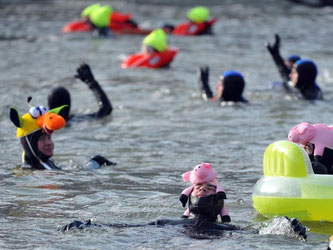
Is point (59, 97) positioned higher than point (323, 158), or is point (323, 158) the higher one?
point (323, 158)

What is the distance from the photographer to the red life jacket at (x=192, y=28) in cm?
2611

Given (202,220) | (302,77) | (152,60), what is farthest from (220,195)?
(152,60)

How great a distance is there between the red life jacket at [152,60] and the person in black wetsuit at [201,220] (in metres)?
12.6

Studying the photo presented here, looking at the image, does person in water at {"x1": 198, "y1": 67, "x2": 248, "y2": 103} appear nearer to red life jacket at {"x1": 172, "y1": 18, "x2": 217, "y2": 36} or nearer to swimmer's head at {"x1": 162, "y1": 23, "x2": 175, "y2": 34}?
red life jacket at {"x1": 172, "y1": 18, "x2": 217, "y2": 36}

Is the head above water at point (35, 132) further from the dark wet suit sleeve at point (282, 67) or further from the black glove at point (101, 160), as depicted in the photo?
the dark wet suit sleeve at point (282, 67)

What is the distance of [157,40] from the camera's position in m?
20.7

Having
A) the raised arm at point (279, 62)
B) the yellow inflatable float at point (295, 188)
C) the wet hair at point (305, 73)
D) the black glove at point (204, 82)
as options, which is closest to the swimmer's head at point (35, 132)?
the yellow inflatable float at point (295, 188)

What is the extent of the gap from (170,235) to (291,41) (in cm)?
1806

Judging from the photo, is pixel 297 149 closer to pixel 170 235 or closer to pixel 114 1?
pixel 170 235

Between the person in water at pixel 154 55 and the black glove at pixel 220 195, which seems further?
the person in water at pixel 154 55

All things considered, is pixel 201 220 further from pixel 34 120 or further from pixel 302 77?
pixel 302 77

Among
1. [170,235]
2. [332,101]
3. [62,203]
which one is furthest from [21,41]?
[170,235]

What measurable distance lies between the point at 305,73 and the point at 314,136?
23.6 ft

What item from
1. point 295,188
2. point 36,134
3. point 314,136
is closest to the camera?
point 295,188
